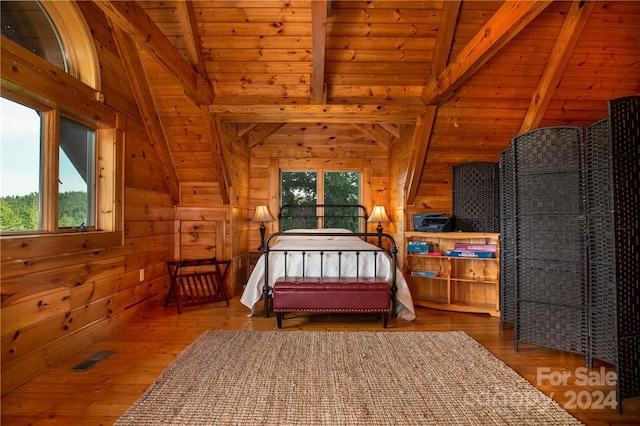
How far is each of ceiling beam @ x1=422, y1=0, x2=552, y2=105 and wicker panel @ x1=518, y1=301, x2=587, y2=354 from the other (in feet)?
6.90

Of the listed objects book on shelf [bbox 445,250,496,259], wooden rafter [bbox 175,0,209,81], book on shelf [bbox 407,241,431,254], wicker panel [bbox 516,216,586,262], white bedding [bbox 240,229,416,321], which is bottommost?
white bedding [bbox 240,229,416,321]

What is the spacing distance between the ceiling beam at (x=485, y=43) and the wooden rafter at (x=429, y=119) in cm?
14

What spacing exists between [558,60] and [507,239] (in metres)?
1.87

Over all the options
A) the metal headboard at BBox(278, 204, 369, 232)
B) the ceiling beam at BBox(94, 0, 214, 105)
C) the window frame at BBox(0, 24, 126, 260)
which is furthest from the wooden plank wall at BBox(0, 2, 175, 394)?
the metal headboard at BBox(278, 204, 369, 232)

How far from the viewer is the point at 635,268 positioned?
6.35ft

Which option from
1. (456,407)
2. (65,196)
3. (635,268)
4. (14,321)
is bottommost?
(456,407)

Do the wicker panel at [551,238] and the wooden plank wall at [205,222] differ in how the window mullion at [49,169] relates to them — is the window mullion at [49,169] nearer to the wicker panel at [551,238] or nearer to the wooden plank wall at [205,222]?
the wooden plank wall at [205,222]

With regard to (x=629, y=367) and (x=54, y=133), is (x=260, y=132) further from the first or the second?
(x=629, y=367)

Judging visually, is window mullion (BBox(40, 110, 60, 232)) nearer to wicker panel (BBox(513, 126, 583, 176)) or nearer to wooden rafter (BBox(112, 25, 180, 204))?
wooden rafter (BBox(112, 25, 180, 204))

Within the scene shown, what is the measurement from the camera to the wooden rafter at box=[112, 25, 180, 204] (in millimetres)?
2885

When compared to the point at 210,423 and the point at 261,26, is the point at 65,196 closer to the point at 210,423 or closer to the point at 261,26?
the point at 210,423

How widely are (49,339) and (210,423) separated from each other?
1.51 meters

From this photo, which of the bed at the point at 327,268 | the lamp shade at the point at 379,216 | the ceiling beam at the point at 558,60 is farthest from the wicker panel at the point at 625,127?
the lamp shade at the point at 379,216

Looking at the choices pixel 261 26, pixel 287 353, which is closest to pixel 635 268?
pixel 287 353
